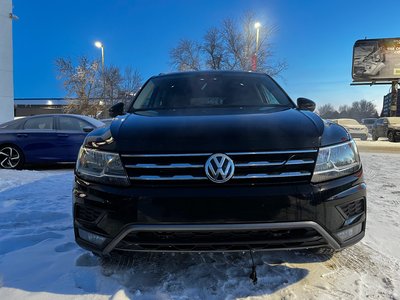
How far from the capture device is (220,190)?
2207 millimetres

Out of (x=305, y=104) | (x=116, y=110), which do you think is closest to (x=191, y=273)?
(x=116, y=110)

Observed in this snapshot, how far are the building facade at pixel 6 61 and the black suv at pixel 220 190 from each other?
22575mm

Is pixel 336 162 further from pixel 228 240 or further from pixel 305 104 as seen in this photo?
pixel 305 104

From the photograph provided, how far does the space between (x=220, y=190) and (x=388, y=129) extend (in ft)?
78.8

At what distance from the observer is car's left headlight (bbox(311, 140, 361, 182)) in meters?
2.29

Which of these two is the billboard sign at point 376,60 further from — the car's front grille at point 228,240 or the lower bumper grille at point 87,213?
the lower bumper grille at point 87,213

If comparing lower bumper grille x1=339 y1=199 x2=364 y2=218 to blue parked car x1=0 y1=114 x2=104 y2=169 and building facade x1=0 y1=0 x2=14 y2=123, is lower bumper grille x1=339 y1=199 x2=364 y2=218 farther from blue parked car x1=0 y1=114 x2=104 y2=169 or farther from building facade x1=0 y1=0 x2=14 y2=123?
building facade x1=0 y1=0 x2=14 y2=123

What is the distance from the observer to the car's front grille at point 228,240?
2.23 m

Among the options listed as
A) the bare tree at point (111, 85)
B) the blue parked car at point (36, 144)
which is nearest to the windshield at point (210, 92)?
the blue parked car at point (36, 144)

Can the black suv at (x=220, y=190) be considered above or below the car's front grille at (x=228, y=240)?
above

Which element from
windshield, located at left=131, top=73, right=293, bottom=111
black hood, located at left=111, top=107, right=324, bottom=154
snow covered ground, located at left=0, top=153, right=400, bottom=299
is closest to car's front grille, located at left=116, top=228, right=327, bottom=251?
snow covered ground, located at left=0, top=153, right=400, bottom=299

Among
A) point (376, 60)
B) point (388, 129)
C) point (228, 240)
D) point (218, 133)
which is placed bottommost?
point (228, 240)

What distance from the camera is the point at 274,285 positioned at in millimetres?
2496

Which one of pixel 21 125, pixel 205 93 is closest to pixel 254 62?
pixel 21 125
